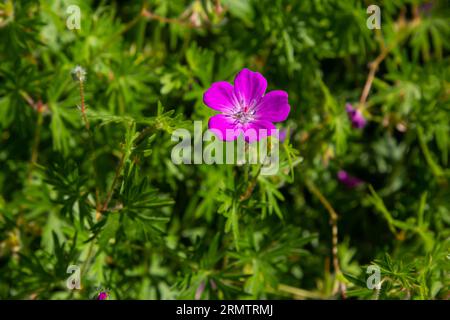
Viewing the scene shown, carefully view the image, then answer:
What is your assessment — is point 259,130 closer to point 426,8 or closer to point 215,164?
point 215,164

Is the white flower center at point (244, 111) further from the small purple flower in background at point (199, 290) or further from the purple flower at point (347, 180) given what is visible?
the purple flower at point (347, 180)

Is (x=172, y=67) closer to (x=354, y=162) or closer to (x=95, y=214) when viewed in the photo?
(x=95, y=214)

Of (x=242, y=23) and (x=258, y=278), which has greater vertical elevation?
(x=242, y=23)

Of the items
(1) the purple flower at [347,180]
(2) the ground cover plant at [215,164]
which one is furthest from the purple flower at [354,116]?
(1) the purple flower at [347,180]

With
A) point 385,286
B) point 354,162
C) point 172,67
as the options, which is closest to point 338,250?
point 354,162

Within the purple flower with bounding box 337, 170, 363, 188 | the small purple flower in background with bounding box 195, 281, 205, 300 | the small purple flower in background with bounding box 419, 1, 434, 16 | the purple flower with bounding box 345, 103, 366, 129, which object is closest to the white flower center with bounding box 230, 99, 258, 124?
the small purple flower in background with bounding box 195, 281, 205, 300

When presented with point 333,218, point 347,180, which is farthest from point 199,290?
point 347,180

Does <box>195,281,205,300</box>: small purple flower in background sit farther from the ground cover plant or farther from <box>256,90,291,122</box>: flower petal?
<box>256,90,291,122</box>: flower petal
